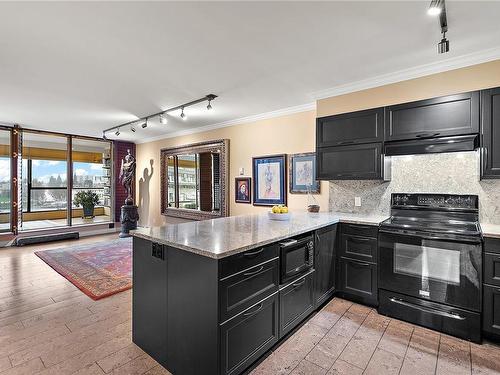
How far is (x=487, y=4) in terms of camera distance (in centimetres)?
192

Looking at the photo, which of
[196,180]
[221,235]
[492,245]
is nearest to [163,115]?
[196,180]

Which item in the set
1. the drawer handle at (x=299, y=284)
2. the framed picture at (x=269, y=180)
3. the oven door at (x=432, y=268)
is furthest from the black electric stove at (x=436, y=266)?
the framed picture at (x=269, y=180)

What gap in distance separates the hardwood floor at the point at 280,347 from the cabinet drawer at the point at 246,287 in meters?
0.55

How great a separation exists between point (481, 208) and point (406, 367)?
5.83ft

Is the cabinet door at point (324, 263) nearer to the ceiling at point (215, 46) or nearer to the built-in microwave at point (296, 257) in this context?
the built-in microwave at point (296, 257)

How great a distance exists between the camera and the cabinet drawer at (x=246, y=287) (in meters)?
1.64

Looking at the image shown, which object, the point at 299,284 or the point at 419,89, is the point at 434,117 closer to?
the point at 419,89

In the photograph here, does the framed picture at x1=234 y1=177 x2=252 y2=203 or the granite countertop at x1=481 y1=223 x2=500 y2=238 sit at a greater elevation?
the framed picture at x1=234 y1=177 x2=252 y2=203

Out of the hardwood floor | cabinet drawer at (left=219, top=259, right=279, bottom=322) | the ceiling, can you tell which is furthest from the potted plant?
cabinet drawer at (left=219, top=259, right=279, bottom=322)

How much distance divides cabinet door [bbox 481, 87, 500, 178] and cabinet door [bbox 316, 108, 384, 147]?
882mm

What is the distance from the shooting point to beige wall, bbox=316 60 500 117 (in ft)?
8.60

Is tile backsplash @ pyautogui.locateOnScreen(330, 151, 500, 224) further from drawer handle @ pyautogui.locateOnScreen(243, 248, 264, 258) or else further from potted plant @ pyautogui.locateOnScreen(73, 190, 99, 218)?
potted plant @ pyautogui.locateOnScreen(73, 190, 99, 218)

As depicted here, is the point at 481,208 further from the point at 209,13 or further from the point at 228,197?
the point at 228,197

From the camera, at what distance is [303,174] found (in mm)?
4172
